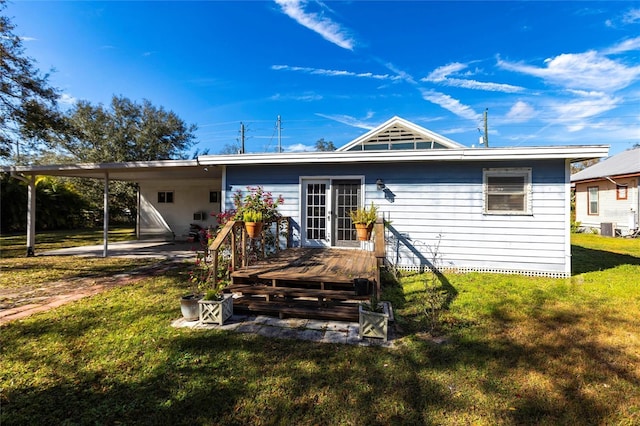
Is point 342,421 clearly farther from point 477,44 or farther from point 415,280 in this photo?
point 477,44

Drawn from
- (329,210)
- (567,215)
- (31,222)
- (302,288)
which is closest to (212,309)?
(302,288)

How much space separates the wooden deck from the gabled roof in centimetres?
1485

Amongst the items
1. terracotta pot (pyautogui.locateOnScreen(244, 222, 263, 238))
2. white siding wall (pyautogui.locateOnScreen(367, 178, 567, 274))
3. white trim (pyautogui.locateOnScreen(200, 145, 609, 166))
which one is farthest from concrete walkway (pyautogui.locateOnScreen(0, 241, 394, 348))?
white trim (pyautogui.locateOnScreen(200, 145, 609, 166))

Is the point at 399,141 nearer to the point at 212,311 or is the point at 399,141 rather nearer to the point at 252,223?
the point at 252,223

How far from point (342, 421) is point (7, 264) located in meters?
9.28

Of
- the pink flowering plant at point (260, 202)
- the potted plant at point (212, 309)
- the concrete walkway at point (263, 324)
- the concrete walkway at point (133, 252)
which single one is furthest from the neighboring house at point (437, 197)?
the potted plant at point (212, 309)

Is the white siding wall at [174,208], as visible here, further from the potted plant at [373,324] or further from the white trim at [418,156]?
the potted plant at [373,324]

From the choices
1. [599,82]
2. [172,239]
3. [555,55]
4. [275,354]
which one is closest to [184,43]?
[172,239]

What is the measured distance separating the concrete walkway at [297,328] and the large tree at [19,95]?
10458mm

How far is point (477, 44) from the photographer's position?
13.0m

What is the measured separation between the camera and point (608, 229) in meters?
12.7

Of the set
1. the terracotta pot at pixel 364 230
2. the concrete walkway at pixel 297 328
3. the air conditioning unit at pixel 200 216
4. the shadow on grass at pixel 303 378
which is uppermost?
the air conditioning unit at pixel 200 216

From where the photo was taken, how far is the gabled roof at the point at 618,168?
12.4 meters

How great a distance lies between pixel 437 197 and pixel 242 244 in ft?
13.7
